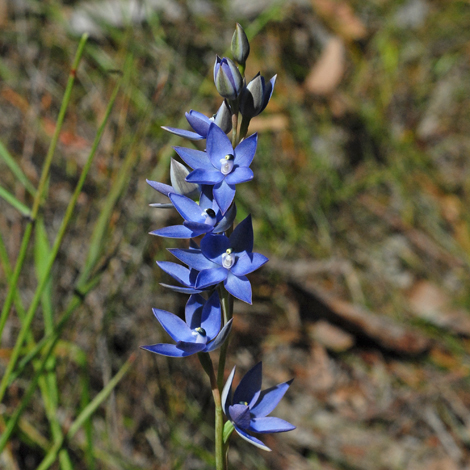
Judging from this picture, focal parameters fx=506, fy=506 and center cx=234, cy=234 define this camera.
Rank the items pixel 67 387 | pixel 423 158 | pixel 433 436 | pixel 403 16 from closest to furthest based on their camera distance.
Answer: pixel 67 387
pixel 433 436
pixel 423 158
pixel 403 16

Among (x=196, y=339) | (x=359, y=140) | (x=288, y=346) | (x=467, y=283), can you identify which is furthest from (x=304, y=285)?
(x=196, y=339)

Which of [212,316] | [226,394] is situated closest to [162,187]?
[212,316]

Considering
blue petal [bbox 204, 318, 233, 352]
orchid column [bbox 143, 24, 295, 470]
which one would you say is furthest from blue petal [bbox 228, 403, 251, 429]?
blue petal [bbox 204, 318, 233, 352]

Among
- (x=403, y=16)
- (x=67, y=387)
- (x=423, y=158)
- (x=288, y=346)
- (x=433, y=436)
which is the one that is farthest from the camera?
(x=403, y=16)

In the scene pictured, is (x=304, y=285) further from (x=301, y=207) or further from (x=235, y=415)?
(x=235, y=415)

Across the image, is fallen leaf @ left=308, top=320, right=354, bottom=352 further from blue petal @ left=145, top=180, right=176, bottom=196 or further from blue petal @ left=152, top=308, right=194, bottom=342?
blue petal @ left=145, top=180, right=176, bottom=196

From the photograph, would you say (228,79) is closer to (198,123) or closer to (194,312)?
(198,123)
